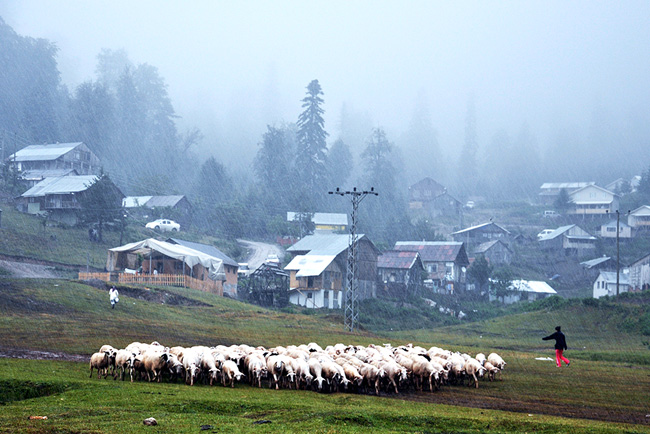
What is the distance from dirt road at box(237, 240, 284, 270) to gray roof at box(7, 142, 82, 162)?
27874mm

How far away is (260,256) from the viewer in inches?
3526

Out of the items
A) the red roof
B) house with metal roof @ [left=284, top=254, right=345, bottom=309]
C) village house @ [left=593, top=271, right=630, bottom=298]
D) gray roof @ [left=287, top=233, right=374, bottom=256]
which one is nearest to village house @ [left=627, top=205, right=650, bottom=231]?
village house @ [left=593, top=271, right=630, bottom=298]

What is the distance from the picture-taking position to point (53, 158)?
3868 inches

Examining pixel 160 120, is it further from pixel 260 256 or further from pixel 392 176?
pixel 260 256

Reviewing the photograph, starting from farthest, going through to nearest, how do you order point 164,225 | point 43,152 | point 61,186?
point 43,152, point 164,225, point 61,186

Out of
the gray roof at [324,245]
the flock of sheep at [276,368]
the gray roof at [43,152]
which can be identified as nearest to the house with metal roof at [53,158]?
the gray roof at [43,152]

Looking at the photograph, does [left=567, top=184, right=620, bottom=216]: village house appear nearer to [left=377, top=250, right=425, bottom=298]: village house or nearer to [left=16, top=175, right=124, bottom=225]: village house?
[left=377, top=250, right=425, bottom=298]: village house

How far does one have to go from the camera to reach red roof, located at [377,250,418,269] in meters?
79.0

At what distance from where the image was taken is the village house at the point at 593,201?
422 ft

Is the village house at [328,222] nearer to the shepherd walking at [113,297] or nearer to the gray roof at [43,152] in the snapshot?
the gray roof at [43,152]

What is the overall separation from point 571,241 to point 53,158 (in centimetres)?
7708

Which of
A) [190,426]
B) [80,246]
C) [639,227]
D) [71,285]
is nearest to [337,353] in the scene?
[190,426]

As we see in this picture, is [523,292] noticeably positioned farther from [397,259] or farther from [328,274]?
[328,274]

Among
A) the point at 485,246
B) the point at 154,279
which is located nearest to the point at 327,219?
the point at 485,246
